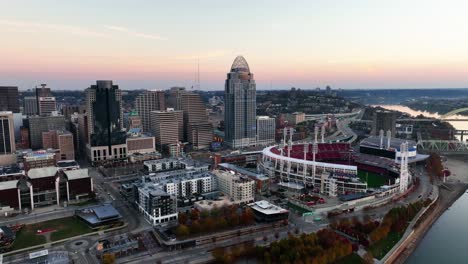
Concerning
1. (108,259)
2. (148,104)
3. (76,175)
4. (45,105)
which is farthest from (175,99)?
(108,259)

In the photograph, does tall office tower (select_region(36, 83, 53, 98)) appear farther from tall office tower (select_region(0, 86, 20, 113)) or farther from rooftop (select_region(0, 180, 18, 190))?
rooftop (select_region(0, 180, 18, 190))

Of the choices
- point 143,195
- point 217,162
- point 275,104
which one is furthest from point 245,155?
point 275,104

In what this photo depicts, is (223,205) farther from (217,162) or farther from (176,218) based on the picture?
(217,162)

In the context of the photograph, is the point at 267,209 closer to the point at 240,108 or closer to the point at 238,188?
the point at 238,188

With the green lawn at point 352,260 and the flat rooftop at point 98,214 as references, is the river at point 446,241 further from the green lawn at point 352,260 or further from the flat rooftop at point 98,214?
the flat rooftop at point 98,214

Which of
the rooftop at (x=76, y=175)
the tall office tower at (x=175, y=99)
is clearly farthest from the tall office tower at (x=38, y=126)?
the rooftop at (x=76, y=175)

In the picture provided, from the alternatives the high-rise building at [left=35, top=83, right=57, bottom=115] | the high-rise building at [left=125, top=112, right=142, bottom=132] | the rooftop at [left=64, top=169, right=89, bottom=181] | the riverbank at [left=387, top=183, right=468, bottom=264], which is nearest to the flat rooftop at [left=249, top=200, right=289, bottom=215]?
the riverbank at [left=387, top=183, right=468, bottom=264]

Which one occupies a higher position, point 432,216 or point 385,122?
point 385,122
